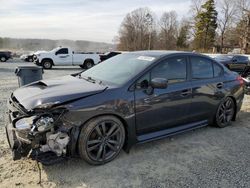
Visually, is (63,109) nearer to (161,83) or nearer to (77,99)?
(77,99)

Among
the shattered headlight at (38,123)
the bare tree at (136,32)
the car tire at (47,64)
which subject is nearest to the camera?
the shattered headlight at (38,123)

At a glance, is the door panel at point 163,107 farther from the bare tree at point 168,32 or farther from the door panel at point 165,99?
the bare tree at point 168,32

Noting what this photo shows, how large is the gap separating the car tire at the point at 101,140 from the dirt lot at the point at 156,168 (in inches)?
5.1

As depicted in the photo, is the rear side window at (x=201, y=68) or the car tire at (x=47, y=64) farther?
→ the car tire at (x=47, y=64)

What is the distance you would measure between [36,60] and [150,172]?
17805mm

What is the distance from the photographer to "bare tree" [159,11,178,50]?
62.7 m

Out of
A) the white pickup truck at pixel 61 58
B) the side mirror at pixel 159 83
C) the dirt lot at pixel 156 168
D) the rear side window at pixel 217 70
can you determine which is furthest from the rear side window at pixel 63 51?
the side mirror at pixel 159 83

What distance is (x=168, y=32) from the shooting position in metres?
65.4

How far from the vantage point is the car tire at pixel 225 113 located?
5.07m

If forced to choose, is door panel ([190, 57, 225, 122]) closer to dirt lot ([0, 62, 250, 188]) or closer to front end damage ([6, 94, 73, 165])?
dirt lot ([0, 62, 250, 188])

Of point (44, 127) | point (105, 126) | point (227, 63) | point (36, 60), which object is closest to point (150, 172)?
point (105, 126)

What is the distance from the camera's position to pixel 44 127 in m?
3.05

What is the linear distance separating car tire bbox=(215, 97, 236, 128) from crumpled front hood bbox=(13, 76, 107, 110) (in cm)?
267

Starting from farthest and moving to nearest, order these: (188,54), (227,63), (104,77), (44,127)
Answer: (227,63) < (188,54) < (104,77) < (44,127)
